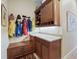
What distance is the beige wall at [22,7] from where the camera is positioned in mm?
4297

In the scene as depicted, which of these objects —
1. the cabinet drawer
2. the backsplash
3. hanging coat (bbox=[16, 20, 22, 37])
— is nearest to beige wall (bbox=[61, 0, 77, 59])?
the backsplash

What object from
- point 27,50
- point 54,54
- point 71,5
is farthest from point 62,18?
point 27,50

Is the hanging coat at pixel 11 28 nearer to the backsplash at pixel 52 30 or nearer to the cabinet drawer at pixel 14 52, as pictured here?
the cabinet drawer at pixel 14 52

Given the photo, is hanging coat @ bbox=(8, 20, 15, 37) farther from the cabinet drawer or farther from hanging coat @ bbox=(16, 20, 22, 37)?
the cabinet drawer

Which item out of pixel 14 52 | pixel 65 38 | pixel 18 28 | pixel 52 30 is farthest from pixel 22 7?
pixel 65 38

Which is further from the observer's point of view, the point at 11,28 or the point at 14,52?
the point at 11,28

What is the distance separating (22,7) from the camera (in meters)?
4.42

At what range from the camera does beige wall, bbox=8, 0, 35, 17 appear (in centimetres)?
430

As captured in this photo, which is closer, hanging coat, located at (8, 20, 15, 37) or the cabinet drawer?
the cabinet drawer

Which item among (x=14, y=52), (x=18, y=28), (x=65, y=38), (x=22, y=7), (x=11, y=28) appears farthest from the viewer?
(x=22, y=7)

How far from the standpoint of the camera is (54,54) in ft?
9.15

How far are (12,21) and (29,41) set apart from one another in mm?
980

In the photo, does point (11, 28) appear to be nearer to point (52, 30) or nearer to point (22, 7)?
point (22, 7)

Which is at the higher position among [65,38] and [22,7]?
[22,7]
